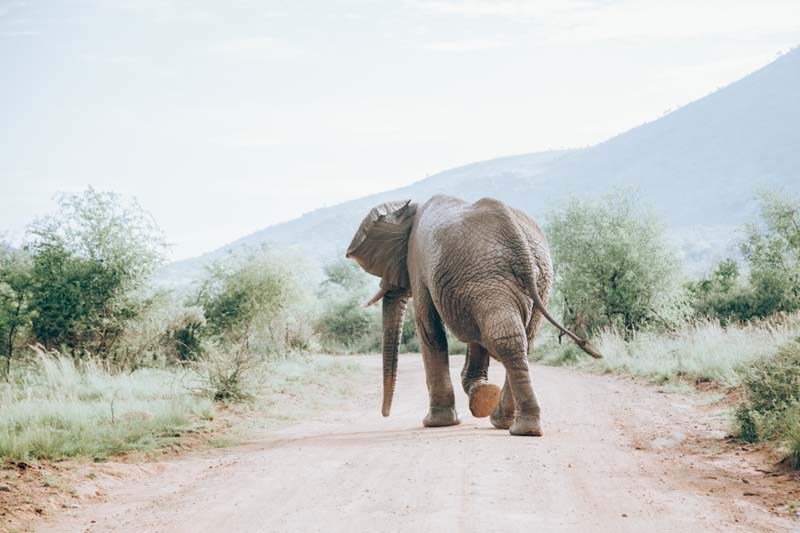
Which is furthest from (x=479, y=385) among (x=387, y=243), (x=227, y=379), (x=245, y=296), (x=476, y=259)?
(x=245, y=296)

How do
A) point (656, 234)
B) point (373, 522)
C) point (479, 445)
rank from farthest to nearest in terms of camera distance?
point (656, 234) → point (479, 445) → point (373, 522)

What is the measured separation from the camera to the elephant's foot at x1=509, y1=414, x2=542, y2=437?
8266 millimetres

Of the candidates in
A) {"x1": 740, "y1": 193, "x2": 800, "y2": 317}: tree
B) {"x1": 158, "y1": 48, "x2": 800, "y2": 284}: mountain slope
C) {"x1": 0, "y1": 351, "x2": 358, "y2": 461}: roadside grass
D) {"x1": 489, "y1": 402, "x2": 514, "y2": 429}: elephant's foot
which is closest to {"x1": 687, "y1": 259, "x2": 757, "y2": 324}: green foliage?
{"x1": 740, "y1": 193, "x2": 800, "y2": 317}: tree

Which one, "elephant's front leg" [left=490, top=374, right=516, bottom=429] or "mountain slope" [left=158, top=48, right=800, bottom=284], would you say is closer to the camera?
"elephant's front leg" [left=490, top=374, right=516, bottom=429]

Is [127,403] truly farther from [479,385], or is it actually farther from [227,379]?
[479,385]

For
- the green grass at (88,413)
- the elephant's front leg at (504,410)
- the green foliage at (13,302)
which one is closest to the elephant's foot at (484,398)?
the elephant's front leg at (504,410)

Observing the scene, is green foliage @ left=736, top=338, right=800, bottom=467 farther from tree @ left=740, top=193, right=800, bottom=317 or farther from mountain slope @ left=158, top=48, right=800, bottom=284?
mountain slope @ left=158, top=48, right=800, bottom=284

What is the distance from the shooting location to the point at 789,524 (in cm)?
551

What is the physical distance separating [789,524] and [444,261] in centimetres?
422

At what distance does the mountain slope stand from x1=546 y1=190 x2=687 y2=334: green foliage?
5832 cm

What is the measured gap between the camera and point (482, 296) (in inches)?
325

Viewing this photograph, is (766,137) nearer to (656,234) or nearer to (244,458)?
(656,234)

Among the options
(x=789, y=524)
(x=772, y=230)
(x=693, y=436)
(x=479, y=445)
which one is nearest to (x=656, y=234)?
(x=772, y=230)

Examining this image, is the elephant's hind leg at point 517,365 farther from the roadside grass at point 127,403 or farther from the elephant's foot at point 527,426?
the roadside grass at point 127,403
